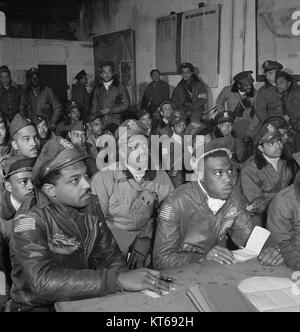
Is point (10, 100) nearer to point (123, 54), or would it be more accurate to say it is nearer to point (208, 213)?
point (123, 54)

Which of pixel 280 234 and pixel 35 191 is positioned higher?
pixel 35 191

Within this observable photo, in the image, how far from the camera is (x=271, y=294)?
1.67m

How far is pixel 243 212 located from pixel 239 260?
49 cm

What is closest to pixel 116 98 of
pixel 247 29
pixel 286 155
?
pixel 247 29

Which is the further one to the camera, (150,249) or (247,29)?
(247,29)

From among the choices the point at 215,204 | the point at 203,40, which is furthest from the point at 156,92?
the point at 215,204

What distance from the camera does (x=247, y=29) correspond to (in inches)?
287

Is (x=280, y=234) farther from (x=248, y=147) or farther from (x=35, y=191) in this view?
(x=248, y=147)

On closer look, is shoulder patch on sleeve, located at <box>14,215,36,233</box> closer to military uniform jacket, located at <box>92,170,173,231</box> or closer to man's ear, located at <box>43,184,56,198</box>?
man's ear, located at <box>43,184,56,198</box>

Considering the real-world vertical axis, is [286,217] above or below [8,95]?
below

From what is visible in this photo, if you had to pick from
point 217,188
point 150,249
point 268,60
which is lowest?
point 150,249

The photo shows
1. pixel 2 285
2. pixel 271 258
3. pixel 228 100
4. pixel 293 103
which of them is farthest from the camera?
pixel 228 100

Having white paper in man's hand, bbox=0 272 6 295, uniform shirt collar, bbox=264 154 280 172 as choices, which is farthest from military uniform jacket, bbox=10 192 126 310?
uniform shirt collar, bbox=264 154 280 172

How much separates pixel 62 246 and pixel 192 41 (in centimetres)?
710
